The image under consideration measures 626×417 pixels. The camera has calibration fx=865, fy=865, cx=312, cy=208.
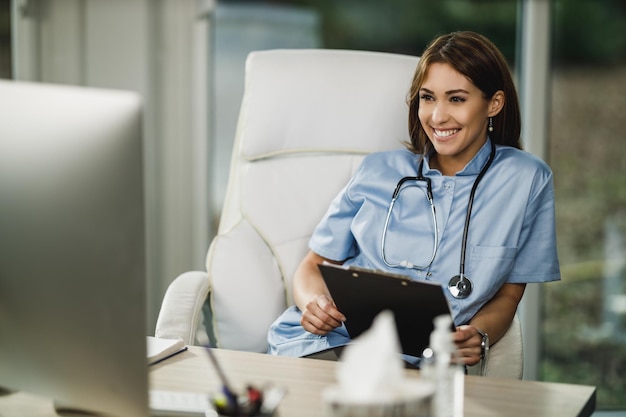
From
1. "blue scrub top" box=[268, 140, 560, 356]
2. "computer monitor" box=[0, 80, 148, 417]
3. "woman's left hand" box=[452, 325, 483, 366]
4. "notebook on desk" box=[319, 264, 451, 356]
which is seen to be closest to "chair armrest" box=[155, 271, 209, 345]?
"blue scrub top" box=[268, 140, 560, 356]

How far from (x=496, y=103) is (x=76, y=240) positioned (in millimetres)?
1119

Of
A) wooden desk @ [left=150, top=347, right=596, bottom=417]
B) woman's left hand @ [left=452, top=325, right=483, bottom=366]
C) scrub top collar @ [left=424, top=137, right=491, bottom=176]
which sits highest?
scrub top collar @ [left=424, top=137, right=491, bottom=176]

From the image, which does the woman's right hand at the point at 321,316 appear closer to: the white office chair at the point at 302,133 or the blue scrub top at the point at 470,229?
the blue scrub top at the point at 470,229

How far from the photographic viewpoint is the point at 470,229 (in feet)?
5.62

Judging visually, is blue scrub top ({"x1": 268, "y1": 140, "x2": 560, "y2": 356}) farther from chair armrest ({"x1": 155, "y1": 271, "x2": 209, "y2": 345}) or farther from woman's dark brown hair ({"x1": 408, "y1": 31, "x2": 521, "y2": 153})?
chair armrest ({"x1": 155, "y1": 271, "x2": 209, "y2": 345})

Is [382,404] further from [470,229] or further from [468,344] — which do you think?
[470,229]

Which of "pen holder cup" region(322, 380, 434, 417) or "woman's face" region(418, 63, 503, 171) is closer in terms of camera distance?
"pen holder cup" region(322, 380, 434, 417)

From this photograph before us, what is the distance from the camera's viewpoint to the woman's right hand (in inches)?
64.0

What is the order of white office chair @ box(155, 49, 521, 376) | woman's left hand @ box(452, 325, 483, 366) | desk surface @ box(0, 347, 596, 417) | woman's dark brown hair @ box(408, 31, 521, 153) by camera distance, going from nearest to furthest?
desk surface @ box(0, 347, 596, 417) < woman's left hand @ box(452, 325, 483, 366) < woman's dark brown hair @ box(408, 31, 521, 153) < white office chair @ box(155, 49, 521, 376)

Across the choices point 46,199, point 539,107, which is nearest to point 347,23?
point 539,107

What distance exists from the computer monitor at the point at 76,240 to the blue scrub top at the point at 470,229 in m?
0.82

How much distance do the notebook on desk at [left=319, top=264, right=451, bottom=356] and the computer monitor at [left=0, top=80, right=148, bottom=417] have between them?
45cm

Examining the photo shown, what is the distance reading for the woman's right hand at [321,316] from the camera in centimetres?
162

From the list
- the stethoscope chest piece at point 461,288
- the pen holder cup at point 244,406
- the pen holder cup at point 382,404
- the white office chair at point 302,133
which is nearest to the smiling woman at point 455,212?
the stethoscope chest piece at point 461,288
